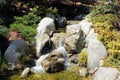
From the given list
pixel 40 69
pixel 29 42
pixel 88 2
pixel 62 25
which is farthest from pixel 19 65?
pixel 88 2

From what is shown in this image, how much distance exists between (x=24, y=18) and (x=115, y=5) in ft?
21.8

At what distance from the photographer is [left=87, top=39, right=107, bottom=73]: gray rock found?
15.7 meters

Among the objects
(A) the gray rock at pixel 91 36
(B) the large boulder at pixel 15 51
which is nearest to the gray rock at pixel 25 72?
(B) the large boulder at pixel 15 51

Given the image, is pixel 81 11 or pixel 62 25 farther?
pixel 81 11

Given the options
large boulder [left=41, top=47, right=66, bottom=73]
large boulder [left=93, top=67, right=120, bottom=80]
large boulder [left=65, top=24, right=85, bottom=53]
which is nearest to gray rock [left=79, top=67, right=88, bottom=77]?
large boulder [left=93, top=67, right=120, bottom=80]

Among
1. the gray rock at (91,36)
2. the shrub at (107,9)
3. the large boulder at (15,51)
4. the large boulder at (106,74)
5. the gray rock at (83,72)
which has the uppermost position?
the shrub at (107,9)

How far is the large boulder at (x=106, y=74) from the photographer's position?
13738 millimetres

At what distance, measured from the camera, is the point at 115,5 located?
20.5 meters

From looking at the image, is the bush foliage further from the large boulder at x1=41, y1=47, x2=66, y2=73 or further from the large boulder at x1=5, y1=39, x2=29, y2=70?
the large boulder at x1=5, y1=39, x2=29, y2=70

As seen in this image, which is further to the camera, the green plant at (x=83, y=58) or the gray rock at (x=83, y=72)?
the green plant at (x=83, y=58)

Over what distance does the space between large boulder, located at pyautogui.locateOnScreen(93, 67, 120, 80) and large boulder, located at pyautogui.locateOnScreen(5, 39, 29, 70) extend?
466 centimetres

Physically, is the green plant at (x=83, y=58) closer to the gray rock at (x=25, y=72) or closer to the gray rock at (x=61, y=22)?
the gray rock at (x=25, y=72)

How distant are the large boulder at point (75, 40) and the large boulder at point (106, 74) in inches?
133

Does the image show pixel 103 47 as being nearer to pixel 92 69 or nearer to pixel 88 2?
pixel 92 69
